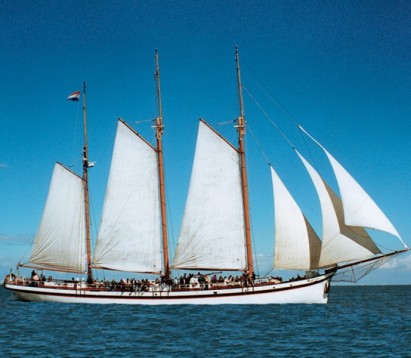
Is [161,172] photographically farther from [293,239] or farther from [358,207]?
[358,207]

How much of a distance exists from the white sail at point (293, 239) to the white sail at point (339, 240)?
1136 millimetres

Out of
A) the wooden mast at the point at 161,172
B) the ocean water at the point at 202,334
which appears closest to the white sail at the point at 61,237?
the wooden mast at the point at 161,172

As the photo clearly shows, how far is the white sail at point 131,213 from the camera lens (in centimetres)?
5309

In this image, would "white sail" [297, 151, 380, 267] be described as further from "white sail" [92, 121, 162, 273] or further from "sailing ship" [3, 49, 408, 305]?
"white sail" [92, 121, 162, 273]

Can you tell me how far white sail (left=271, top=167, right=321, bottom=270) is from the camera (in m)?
46.1

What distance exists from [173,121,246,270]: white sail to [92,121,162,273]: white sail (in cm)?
409

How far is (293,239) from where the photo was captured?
46219 mm

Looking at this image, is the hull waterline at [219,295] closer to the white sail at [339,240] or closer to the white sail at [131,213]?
the white sail at [339,240]

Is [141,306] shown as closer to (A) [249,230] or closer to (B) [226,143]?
(A) [249,230]

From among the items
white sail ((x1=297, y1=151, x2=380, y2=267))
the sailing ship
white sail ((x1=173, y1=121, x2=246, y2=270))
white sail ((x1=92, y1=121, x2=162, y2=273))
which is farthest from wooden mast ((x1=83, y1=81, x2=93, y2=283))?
white sail ((x1=297, y1=151, x2=380, y2=267))

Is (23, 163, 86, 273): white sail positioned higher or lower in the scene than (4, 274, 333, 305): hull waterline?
higher

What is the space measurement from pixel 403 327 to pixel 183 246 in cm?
2073

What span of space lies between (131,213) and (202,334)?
936 inches

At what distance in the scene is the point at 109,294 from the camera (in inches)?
2010
